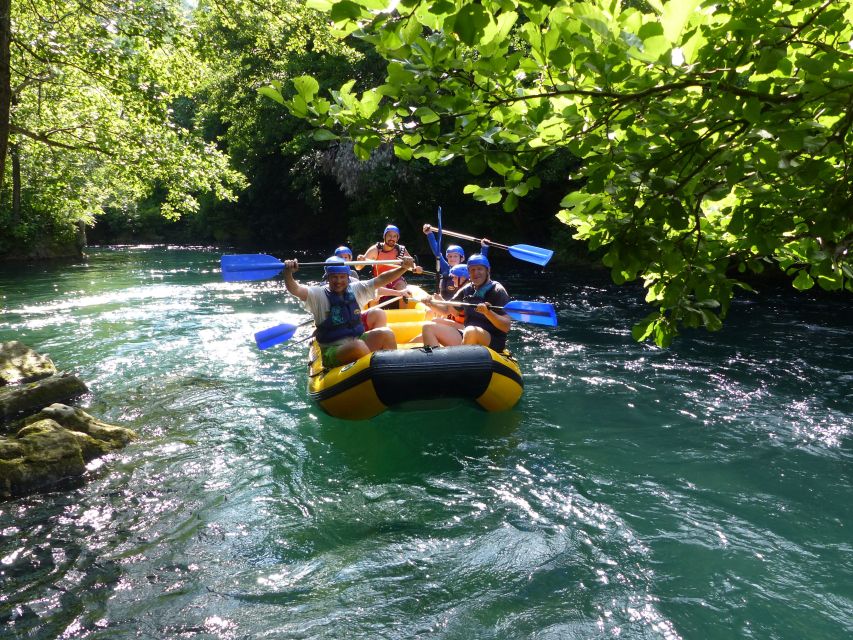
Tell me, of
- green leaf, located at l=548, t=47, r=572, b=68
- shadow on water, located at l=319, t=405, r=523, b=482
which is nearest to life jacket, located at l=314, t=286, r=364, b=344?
shadow on water, located at l=319, t=405, r=523, b=482

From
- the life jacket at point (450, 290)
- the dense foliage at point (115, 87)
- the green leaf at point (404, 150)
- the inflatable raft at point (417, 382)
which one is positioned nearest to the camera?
the green leaf at point (404, 150)

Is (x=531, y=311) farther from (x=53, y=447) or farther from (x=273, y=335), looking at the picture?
(x=53, y=447)

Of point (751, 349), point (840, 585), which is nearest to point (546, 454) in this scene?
point (840, 585)

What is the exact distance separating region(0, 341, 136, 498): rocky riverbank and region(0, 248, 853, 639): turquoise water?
17 cm

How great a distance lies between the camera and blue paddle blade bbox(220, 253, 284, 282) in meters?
5.67

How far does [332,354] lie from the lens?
219 inches

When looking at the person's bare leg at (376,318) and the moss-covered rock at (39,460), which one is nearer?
the moss-covered rock at (39,460)

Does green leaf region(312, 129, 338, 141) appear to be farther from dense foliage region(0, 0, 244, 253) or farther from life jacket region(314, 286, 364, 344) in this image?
dense foliage region(0, 0, 244, 253)

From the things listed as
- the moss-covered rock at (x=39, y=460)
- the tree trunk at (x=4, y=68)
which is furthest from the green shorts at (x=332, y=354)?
the tree trunk at (x=4, y=68)

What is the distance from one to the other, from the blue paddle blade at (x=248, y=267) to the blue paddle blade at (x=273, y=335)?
521 mm

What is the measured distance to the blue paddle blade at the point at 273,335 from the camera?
5807 millimetres

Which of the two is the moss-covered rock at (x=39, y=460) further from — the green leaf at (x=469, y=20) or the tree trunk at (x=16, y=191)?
the tree trunk at (x=16, y=191)

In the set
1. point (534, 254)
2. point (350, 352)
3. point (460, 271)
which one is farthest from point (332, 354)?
point (534, 254)

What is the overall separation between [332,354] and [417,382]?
1049 millimetres
